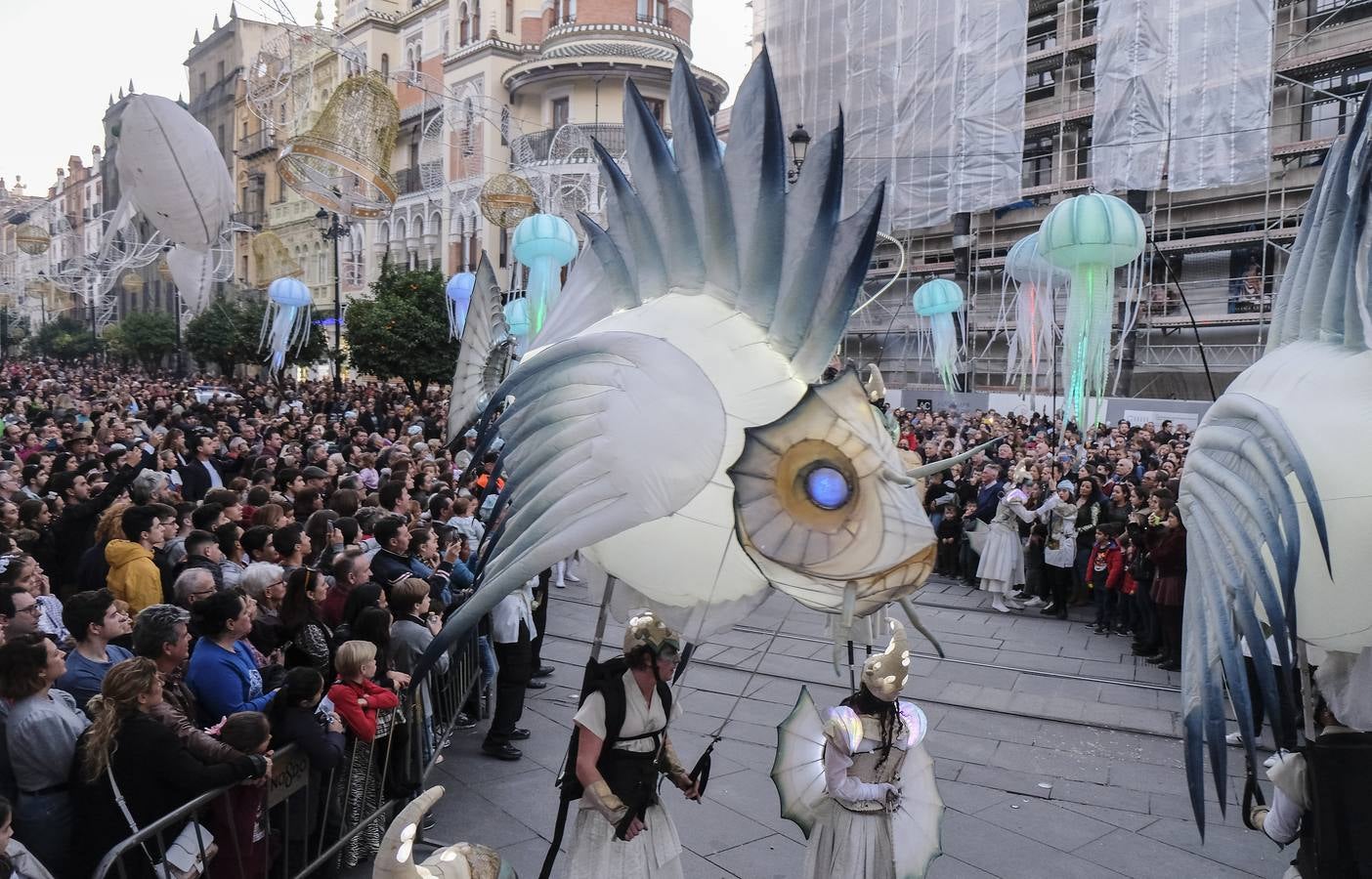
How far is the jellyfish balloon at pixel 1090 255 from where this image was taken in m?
10.5

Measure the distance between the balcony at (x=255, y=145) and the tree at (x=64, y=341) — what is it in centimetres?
1330

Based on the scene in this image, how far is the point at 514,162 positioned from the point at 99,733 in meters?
29.3

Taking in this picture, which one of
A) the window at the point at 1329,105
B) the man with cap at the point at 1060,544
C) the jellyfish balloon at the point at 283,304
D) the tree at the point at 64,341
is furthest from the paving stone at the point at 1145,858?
the tree at the point at 64,341

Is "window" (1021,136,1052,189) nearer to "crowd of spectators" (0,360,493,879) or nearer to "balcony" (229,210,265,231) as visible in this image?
"crowd of spectators" (0,360,493,879)

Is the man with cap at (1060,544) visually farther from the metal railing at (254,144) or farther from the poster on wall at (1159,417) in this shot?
the metal railing at (254,144)

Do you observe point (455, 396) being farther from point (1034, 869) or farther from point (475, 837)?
point (1034, 869)

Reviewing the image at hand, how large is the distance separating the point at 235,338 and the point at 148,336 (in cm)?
1435

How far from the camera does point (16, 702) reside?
3311 mm

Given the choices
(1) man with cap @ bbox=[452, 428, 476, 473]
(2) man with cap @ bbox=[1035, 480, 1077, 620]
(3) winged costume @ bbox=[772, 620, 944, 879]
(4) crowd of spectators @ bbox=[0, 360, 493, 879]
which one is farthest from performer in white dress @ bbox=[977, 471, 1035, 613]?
(3) winged costume @ bbox=[772, 620, 944, 879]

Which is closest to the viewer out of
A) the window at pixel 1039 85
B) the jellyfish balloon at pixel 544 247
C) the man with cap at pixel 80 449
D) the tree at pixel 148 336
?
the man with cap at pixel 80 449

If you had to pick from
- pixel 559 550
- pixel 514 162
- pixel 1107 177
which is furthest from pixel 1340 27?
pixel 559 550

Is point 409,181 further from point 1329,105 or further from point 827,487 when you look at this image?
point 827,487

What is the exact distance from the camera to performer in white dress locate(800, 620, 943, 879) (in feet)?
12.3

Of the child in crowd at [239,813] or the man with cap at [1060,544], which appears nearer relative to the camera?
the child in crowd at [239,813]
